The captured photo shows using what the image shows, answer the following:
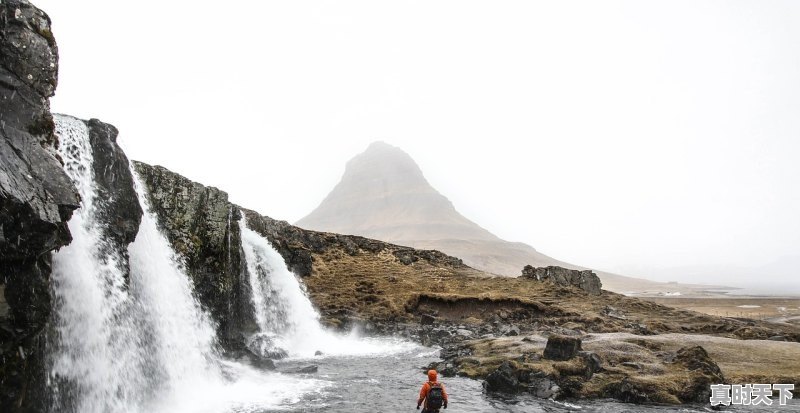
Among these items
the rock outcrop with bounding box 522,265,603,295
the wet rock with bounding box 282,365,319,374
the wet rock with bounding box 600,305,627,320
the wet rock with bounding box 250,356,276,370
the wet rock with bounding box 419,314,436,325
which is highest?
the rock outcrop with bounding box 522,265,603,295

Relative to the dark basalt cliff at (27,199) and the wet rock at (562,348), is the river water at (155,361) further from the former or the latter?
the wet rock at (562,348)

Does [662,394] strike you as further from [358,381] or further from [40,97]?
[40,97]

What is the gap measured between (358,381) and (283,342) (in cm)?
1370

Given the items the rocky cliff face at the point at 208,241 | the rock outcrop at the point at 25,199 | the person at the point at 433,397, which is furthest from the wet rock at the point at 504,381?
the rock outcrop at the point at 25,199

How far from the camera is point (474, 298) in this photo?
169 ft

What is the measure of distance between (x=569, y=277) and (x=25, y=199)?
57.0m

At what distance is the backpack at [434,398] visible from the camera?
1714 cm

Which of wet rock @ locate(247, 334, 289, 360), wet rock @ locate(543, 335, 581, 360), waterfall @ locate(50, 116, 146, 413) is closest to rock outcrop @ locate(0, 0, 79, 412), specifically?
waterfall @ locate(50, 116, 146, 413)

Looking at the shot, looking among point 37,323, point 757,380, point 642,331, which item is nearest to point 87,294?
point 37,323

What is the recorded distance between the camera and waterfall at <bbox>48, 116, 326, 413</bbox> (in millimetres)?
17688

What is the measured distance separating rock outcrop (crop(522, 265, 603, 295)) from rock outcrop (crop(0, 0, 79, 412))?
2101 inches

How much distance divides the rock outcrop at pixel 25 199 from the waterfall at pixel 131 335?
5.92 feet

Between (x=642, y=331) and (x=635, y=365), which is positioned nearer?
(x=635, y=365)

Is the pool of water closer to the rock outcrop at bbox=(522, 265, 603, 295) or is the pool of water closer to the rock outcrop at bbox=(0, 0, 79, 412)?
the rock outcrop at bbox=(0, 0, 79, 412)
